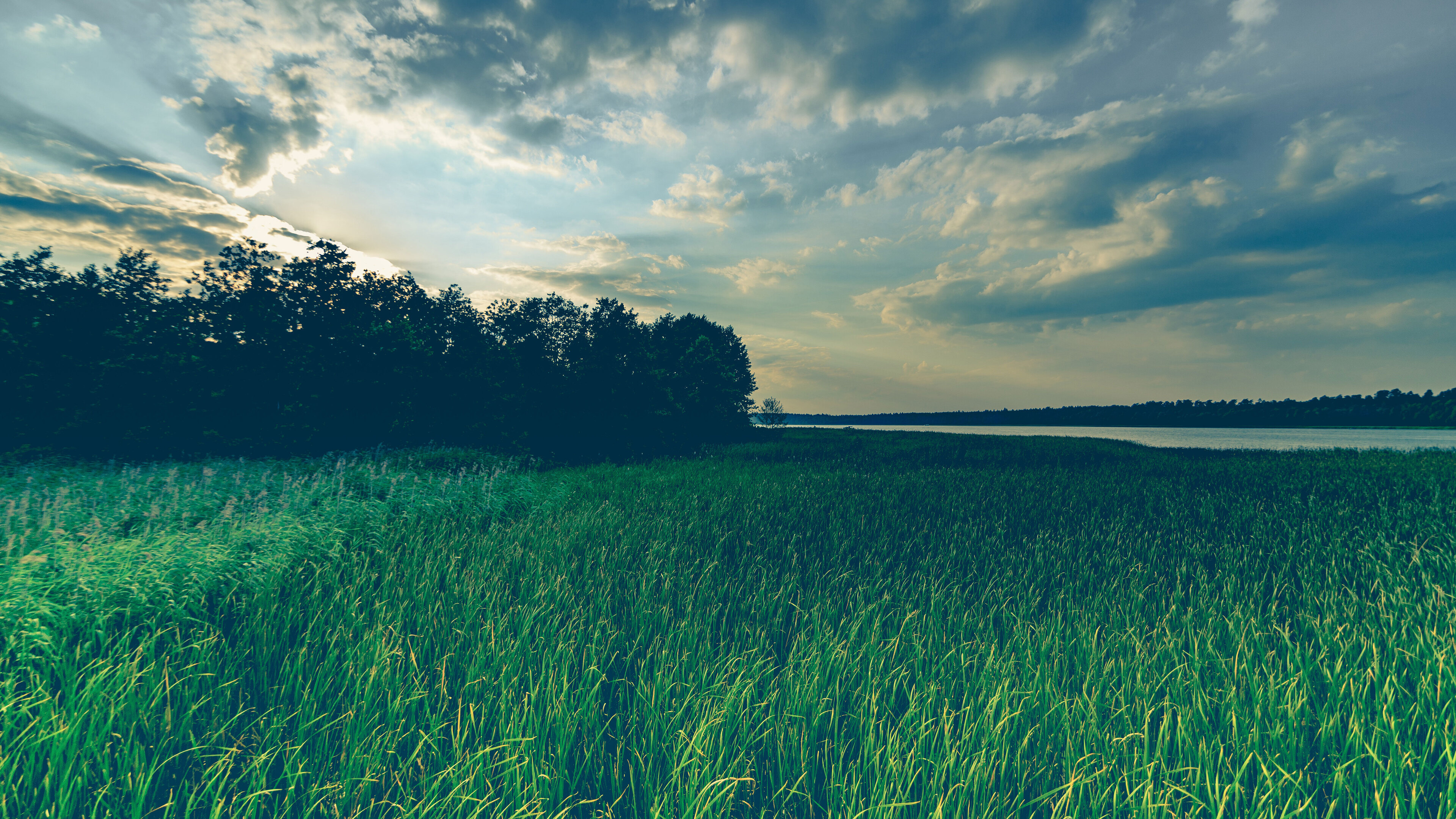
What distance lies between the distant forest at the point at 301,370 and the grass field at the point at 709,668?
12.2m

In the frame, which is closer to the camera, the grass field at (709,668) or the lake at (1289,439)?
the grass field at (709,668)

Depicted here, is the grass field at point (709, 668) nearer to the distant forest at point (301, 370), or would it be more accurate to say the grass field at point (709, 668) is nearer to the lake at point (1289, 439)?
the distant forest at point (301, 370)

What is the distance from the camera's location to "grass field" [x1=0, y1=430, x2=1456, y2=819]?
7.73 feet

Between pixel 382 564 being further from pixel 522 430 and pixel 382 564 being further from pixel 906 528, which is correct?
pixel 522 430

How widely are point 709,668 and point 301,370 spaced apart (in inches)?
1033

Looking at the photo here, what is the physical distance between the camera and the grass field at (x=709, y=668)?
2355 millimetres

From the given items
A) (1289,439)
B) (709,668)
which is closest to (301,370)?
(709,668)

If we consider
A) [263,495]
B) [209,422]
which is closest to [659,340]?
[209,422]

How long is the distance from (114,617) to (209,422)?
69.4 ft

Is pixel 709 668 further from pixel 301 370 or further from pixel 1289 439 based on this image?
pixel 1289 439

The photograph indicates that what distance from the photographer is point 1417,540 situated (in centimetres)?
713

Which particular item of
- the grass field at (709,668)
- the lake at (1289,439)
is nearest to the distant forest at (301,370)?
the grass field at (709,668)

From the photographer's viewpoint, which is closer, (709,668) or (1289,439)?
(709,668)

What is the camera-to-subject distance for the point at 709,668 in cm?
343
